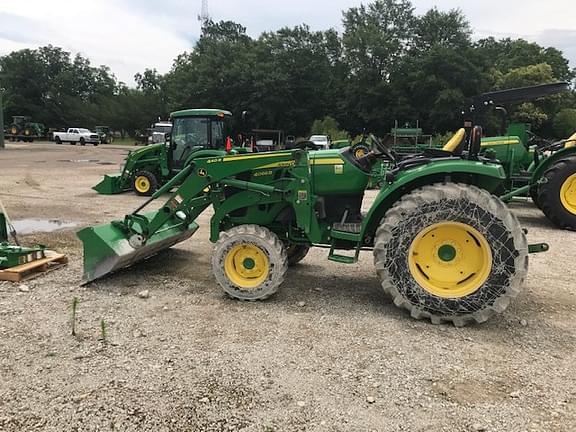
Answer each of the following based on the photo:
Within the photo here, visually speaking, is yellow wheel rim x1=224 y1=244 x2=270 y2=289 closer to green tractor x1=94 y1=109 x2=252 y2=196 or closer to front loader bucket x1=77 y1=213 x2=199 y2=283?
front loader bucket x1=77 y1=213 x2=199 y2=283

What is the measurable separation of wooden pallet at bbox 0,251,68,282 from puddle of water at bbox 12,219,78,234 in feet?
7.19

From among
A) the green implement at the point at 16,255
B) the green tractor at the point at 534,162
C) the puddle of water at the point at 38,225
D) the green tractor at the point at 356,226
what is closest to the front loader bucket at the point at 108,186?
the puddle of water at the point at 38,225

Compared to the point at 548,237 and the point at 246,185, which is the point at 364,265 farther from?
→ the point at 548,237

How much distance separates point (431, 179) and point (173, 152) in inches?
376

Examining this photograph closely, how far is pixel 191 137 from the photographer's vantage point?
1285 centimetres

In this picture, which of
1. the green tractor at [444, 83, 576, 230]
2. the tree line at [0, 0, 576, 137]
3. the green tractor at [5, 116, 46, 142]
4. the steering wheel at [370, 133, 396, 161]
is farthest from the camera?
the green tractor at [5, 116, 46, 142]

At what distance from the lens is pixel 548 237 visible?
27.5 ft

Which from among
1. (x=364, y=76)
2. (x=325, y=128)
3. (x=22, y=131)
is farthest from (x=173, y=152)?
(x=22, y=131)

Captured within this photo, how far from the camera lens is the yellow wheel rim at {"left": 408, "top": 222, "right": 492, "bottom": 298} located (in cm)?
430

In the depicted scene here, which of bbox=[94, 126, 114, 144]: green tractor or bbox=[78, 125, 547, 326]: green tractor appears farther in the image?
bbox=[94, 126, 114, 144]: green tractor

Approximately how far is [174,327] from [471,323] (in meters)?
2.60

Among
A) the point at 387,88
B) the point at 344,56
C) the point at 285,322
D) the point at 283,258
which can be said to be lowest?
the point at 285,322

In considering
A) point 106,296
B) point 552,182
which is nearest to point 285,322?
point 106,296

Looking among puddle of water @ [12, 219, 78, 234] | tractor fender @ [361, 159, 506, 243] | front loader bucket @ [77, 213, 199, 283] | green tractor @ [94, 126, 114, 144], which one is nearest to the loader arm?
front loader bucket @ [77, 213, 199, 283]
